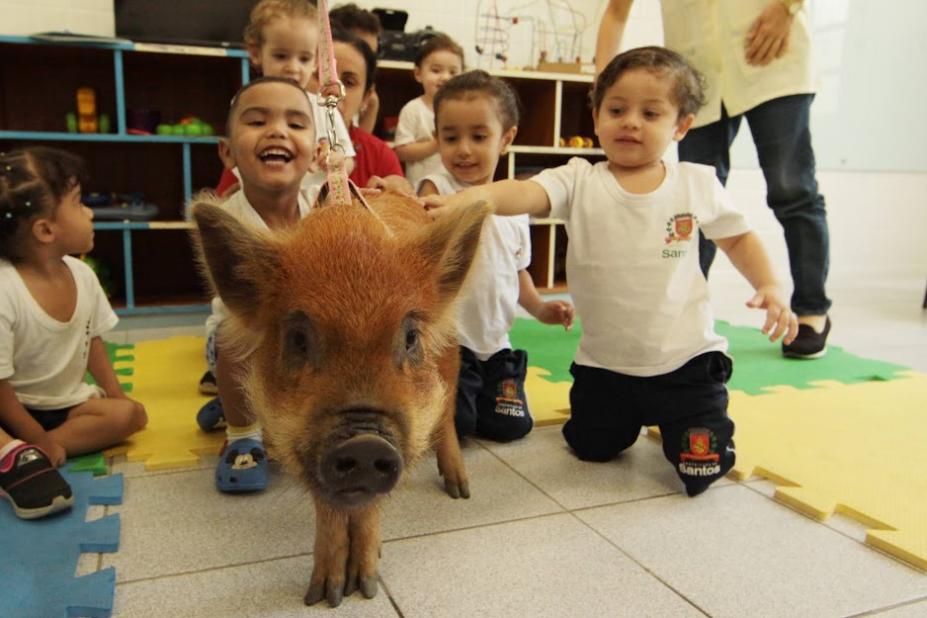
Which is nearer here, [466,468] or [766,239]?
[466,468]

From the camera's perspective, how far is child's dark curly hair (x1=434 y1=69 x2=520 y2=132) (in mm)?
2704

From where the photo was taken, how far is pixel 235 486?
2.10 meters

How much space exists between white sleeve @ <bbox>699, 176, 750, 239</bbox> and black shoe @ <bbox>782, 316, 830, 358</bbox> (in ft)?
5.66

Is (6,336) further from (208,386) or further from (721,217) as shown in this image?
(721,217)

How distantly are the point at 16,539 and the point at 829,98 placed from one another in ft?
24.9

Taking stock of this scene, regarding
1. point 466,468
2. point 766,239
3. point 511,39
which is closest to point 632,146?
point 466,468

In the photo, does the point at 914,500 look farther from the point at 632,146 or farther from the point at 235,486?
the point at 235,486

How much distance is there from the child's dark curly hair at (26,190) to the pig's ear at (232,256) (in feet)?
3.54

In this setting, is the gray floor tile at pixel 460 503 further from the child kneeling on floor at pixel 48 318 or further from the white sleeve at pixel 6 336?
the white sleeve at pixel 6 336

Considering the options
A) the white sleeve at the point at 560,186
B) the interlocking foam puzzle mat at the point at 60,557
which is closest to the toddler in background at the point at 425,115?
the white sleeve at the point at 560,186

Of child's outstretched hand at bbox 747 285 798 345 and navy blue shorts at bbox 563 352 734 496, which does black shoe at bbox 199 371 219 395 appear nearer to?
navy blue shorts at bbox 563 352 734 496

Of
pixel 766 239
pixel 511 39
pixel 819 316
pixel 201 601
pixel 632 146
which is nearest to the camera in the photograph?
pixel 201 601

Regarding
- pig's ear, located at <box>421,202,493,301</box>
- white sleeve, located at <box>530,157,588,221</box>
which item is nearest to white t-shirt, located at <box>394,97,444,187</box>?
white sleeve, located at <box>530,157,588,221</box>

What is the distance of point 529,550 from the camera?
1.82 metres
